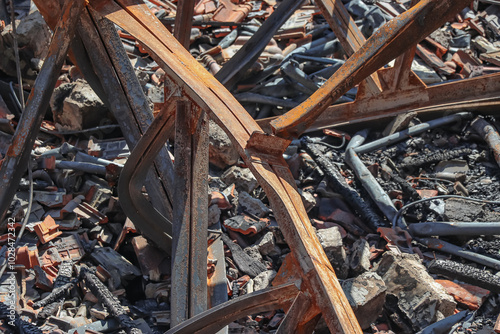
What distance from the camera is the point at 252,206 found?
17.9 ft

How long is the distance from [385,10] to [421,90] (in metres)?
4.43

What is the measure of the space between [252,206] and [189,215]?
197 cm

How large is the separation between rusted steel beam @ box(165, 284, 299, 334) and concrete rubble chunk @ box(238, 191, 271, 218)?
2.64 m

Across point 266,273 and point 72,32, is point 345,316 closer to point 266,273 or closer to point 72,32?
point 266,273

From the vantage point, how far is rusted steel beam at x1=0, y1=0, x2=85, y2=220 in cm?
386

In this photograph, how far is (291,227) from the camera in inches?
100

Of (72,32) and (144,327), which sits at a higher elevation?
(72,32)

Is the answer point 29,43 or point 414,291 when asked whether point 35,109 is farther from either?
point 29,43

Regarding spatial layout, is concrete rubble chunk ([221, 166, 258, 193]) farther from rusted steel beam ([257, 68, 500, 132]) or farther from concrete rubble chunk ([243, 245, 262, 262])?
rusted steel beam ([257, 68, 500, 132])

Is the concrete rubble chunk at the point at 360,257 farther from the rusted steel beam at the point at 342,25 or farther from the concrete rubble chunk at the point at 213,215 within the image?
the rusted steel beam at the point at 342,25

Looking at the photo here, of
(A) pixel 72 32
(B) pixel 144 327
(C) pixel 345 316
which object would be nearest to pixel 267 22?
(A) pixel 72 32

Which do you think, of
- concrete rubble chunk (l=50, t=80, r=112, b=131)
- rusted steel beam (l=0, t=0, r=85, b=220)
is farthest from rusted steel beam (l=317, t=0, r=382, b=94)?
concrete rubble chunk (l=50, t=80, r=112, b=131)

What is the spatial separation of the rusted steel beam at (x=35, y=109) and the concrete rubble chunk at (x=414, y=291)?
3.01 meters

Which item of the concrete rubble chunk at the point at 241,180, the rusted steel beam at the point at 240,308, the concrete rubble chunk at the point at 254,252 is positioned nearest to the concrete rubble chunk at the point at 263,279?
the concrete rubble chunk at the point at 254,252
